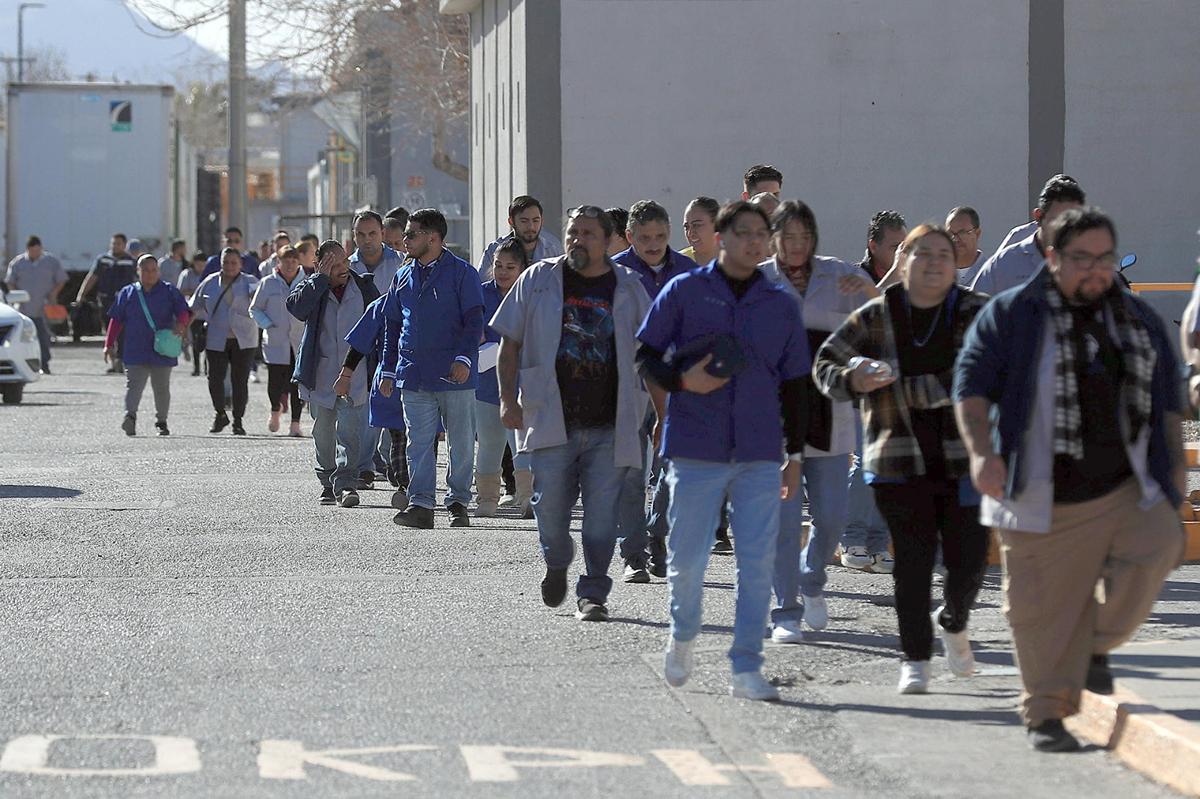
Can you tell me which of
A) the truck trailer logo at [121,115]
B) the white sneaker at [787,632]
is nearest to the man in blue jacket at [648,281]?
the white sneaker at [787,632]

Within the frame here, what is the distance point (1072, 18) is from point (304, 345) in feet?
33.2

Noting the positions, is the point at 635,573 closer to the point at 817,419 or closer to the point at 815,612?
the point at 815,612

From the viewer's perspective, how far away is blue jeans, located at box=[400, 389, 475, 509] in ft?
42.7

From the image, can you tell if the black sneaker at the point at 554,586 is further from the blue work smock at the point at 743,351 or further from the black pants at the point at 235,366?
the black pants at the point at 235,366

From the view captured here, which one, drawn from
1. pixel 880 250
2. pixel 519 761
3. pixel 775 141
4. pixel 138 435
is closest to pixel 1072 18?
pixel 775 141

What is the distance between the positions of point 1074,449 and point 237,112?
2651cm

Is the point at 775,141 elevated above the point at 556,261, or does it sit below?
above

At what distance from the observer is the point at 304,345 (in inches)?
580

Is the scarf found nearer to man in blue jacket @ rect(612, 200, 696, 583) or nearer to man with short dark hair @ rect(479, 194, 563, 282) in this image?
man in blue jacket @ rect(612, 200, 696, 583)

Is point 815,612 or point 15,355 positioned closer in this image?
point 815,612

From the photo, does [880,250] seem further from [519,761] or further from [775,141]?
[775,141]

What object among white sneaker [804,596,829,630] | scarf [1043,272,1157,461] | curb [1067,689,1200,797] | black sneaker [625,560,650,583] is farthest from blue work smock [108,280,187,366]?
scarf [1043,272,1157,461]

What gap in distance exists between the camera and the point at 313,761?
6.63m

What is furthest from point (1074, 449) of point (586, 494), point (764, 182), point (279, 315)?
point (279, 315)
